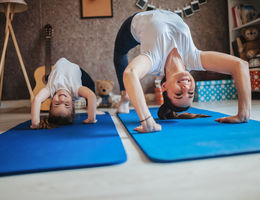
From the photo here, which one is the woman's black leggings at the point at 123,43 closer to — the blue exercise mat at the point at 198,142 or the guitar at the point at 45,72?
the blue exercise mat at the point at 198,142

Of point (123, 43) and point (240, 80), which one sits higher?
point (123, 43)

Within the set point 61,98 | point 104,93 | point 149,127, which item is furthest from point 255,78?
point 61,98

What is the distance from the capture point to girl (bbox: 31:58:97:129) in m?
1.58

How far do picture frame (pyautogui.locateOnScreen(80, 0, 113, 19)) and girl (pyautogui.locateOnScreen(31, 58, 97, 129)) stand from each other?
1673 millimetres

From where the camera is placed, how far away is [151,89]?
346cm

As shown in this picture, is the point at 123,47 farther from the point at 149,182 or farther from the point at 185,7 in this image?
the point at 185,7

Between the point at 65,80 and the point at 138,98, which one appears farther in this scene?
the point at 65,80

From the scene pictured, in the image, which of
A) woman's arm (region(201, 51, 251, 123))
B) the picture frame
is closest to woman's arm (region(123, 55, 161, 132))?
woman's arm (region(201, 51, 251, 123))

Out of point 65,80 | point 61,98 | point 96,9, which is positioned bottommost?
point 61,98

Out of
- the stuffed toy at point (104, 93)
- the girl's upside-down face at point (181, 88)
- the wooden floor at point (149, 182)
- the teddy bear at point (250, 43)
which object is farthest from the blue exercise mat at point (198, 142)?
the teddy bear at point (250, 43)

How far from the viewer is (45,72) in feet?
9.54

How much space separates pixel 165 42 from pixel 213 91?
1.89 m

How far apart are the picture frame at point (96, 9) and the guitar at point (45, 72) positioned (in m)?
0.53

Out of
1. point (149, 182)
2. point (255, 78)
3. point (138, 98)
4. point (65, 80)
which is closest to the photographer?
point (149, 182)
